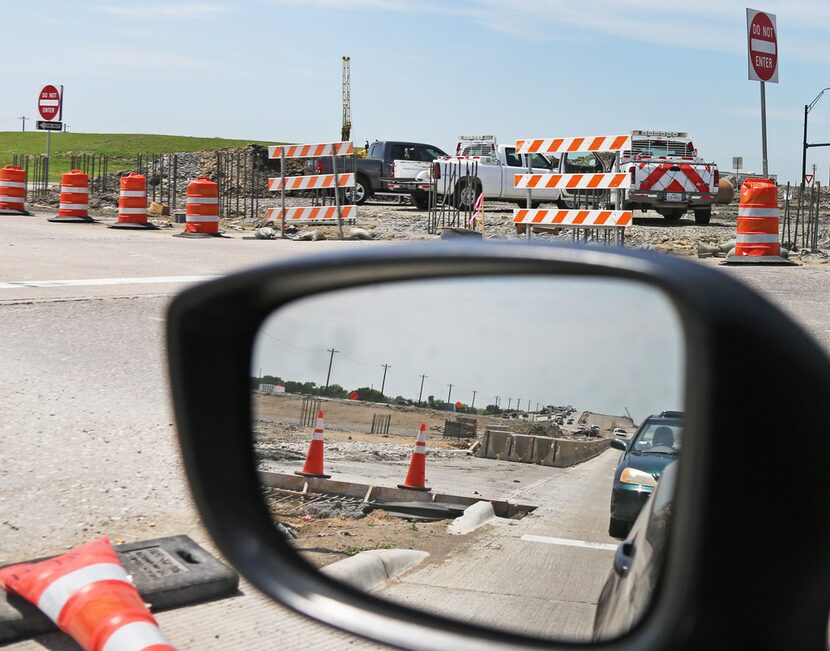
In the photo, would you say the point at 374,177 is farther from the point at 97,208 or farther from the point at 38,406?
the point at 38,406

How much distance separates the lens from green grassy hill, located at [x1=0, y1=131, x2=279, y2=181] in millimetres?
66812

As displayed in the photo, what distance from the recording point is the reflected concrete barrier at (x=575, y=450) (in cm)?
131

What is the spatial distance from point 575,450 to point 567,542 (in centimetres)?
17

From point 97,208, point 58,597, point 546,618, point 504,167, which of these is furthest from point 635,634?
point 97,208

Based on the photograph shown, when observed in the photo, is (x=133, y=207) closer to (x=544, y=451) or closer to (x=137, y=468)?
(x=137, y=468)

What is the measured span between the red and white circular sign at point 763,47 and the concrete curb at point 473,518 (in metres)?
12.4

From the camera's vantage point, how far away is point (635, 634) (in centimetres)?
114

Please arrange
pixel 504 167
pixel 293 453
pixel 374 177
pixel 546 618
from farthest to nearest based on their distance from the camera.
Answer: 1. pixel 374 177
2. pixel 504 167
3. pixel 293 453
4. pixel 546 618

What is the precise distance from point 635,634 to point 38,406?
4.97 metres

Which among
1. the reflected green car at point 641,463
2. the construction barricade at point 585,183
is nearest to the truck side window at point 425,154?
the construction barricade at point 585,183

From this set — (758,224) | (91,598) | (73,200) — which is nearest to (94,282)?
(91,598)

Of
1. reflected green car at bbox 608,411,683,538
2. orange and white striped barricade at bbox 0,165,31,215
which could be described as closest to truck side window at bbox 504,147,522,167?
orange and white striped barricade at bbox 0,165,31,215

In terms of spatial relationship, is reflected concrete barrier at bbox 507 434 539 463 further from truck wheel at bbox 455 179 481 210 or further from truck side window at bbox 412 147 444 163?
truck side window at bbox 412 147 444 163

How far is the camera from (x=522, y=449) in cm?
150
